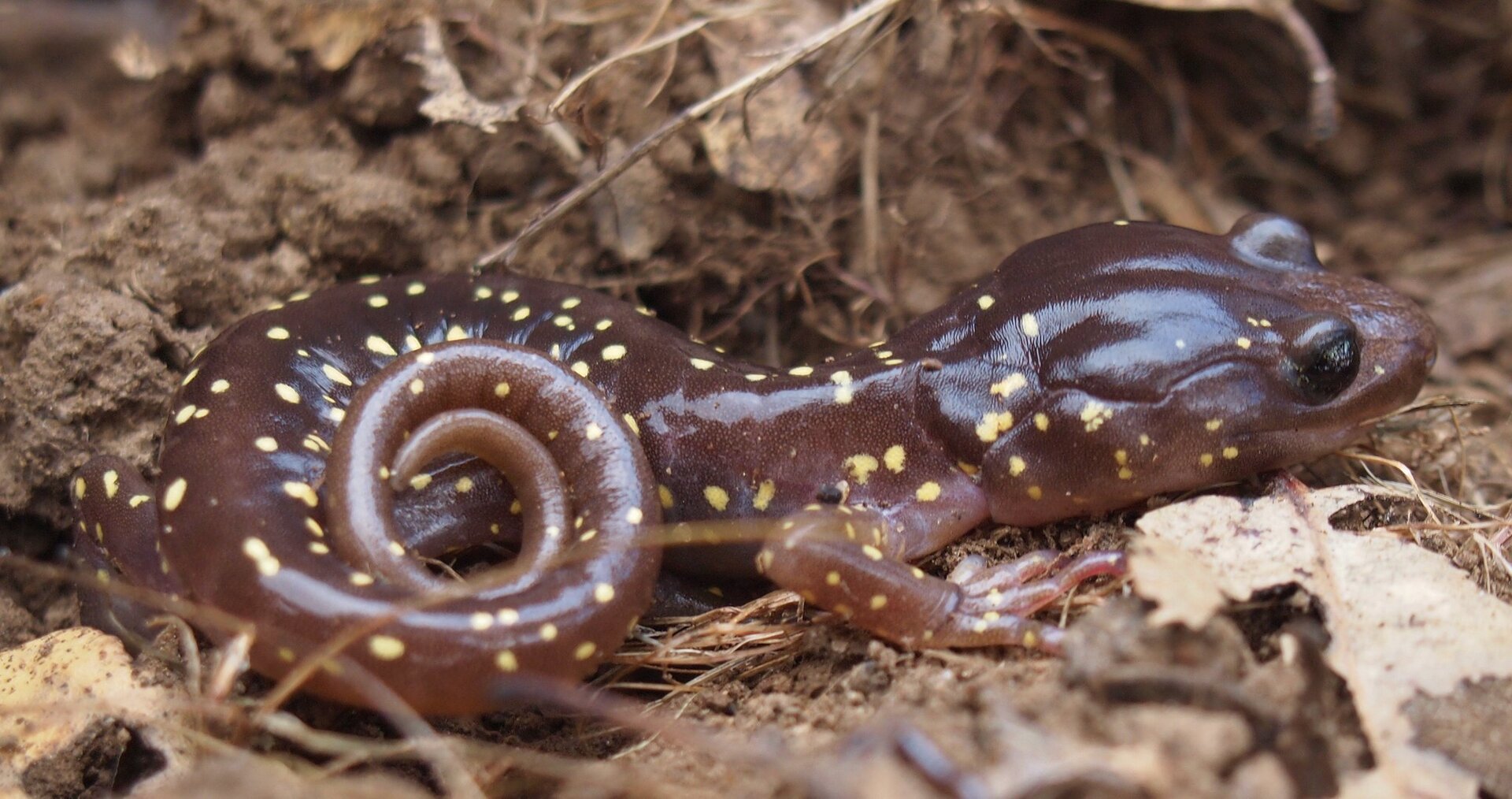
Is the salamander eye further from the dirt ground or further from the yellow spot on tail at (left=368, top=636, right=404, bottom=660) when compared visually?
the yellow spot on tail at (left=368, top=636, right=404, bottom=660)

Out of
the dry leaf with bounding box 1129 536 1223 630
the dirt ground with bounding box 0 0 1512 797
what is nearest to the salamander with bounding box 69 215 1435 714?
the dirt ground with bounding box 0 0 1512 797

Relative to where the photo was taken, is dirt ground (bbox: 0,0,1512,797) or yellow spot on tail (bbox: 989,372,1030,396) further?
yellow spot on tail (bbox: 989,372,1030,396)

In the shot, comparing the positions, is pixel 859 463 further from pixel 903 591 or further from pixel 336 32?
pixel 336 32

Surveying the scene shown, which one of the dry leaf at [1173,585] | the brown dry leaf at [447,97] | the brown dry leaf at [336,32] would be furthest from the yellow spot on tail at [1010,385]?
the brown dry leaf at [336,32]

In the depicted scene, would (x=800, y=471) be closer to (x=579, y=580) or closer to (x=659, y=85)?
(x=579, y=580)

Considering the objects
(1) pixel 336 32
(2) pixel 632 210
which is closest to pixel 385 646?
(2) pixel 632 210
